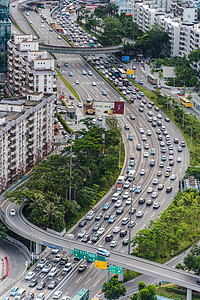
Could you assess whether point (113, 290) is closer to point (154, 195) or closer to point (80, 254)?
point (80, 254)

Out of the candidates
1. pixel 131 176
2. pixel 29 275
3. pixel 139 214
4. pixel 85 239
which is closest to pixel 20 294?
pixel 29 275

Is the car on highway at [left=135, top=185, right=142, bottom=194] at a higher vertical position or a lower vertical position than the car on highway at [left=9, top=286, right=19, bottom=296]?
higher

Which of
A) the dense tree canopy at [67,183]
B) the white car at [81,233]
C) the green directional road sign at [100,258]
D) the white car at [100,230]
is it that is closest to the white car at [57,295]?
the green directional road sign at [100,258]

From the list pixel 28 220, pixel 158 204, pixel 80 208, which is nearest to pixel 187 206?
pixel 158 204

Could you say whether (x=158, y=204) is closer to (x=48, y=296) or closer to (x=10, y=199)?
(x=10, y=199)

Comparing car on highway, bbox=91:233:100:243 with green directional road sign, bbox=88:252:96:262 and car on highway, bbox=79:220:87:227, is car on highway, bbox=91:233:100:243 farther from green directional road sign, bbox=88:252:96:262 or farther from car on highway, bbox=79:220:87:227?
green directional road sign, bbox=88:252:96:262

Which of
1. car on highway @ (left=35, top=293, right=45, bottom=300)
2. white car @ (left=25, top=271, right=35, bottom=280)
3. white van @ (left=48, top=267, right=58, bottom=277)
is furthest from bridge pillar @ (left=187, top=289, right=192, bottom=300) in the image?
white car @ (left=25, top=271, right=35, bottom=280)
